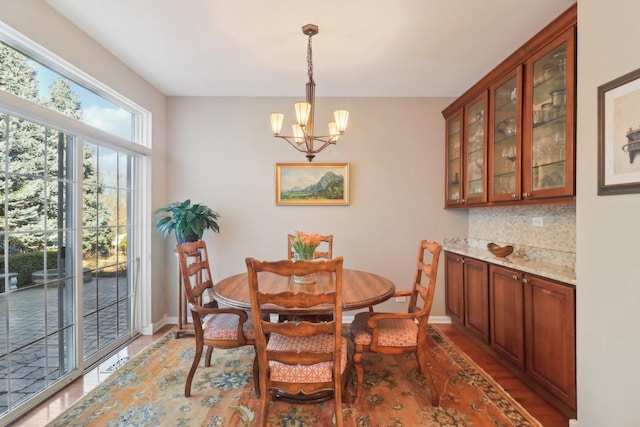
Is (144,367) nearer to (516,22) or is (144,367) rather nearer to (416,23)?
(416,23)

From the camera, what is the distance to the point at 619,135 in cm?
158

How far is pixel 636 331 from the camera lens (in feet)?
4.84

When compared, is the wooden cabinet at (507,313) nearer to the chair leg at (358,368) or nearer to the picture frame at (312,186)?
the chair leg at (358,368)

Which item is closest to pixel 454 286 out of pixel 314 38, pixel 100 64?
pixel 314 38

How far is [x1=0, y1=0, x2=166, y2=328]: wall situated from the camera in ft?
6.56

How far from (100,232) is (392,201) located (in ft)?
10.2

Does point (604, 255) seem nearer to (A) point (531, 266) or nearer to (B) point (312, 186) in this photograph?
(A) point (531, 266)

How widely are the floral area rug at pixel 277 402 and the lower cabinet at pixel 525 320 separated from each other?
0.29 metres

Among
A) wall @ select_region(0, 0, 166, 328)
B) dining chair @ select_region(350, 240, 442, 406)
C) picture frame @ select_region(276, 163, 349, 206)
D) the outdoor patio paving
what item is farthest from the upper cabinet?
the outdoor patio paving

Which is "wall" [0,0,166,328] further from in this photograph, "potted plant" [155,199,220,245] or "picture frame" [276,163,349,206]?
"picture frame" [276,163,349,206]

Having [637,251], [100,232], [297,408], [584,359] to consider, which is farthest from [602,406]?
[100,232]

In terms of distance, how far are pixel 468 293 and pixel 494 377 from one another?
2.88 feet

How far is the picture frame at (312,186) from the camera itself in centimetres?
382

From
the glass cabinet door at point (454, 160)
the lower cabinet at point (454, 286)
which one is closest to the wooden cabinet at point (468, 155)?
the glass cabinet door at point (454, 160)
